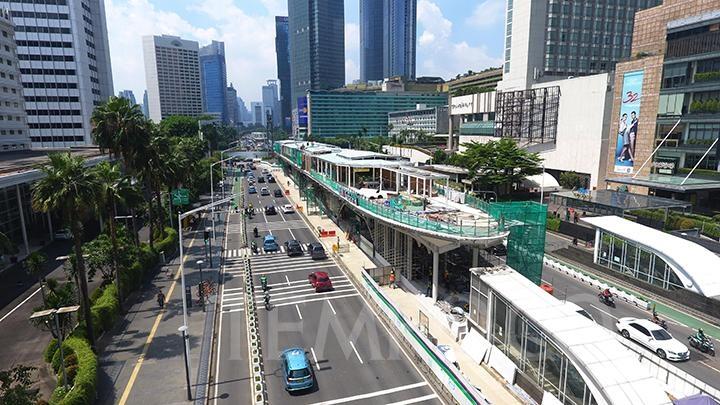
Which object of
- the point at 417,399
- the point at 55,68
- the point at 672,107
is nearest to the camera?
the point at 417,399

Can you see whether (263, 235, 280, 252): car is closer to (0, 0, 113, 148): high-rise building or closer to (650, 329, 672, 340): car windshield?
(650, 329, 672, 340): car windshield

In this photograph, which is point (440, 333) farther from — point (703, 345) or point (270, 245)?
point (270, 245)

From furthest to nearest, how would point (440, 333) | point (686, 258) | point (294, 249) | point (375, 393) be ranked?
point (294, 249) → point (686, 258) → point (440, 333) → point (375, 393)

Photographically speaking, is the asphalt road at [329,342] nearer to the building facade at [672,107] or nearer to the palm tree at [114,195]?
the palm tree at [114,195]

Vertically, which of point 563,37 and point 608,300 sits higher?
point 563,37

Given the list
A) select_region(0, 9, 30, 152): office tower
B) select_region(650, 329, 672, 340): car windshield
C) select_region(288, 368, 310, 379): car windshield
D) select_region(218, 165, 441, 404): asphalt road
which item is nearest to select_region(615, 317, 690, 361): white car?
select_region(650, 329, 672, 340): car windshield

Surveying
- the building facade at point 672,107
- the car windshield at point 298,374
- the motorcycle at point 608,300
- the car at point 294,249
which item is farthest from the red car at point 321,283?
the building facade at point 672,107

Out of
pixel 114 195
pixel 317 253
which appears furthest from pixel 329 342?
pixel 114 195

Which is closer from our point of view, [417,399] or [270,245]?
[417,399]
